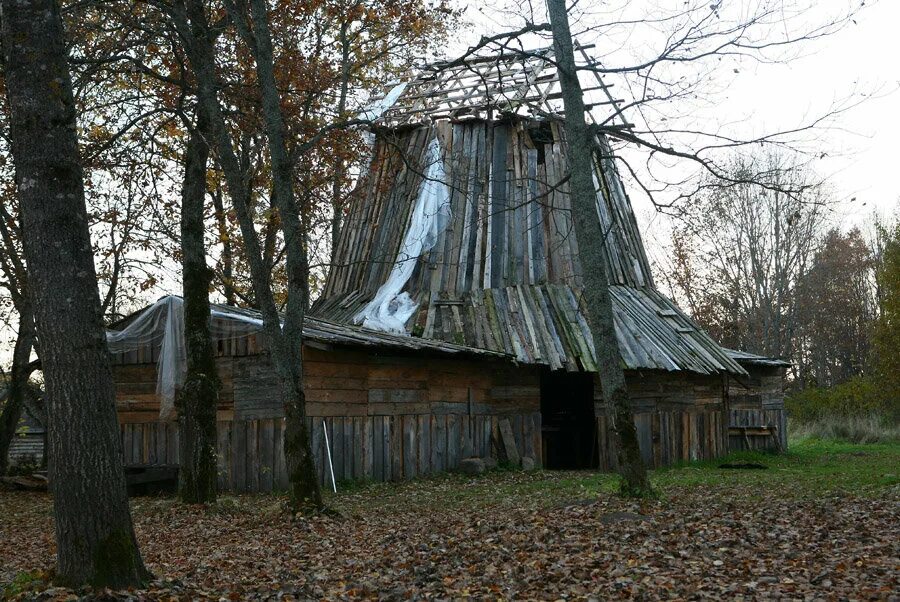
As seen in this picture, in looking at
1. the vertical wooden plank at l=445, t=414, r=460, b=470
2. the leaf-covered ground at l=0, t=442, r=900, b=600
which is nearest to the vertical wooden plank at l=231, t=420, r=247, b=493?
the leaf-covered ground at l=0, t=442, r=900, b=600

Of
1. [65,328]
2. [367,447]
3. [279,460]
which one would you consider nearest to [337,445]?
[367,447]

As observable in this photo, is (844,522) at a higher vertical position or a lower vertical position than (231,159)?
lower

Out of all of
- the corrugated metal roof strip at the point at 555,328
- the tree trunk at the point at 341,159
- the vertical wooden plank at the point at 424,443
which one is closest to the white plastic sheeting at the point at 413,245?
the corrugated metal roof strip at the point at 555,328

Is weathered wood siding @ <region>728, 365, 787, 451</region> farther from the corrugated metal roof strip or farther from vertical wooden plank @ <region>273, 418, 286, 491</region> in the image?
vertical wooden plank @ <region>273, 418, 286, 491</region>

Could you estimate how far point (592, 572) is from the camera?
7035mm

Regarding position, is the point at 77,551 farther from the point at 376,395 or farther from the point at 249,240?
the point at 376,395

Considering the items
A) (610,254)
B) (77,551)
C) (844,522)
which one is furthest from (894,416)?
(77,551)

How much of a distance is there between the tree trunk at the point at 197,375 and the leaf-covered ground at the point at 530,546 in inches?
18.6

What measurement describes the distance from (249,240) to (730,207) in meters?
27.5

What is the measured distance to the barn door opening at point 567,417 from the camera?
71.6 ft

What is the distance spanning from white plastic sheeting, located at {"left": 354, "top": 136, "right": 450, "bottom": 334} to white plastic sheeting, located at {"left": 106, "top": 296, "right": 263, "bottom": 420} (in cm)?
440

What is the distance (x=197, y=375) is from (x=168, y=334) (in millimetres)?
3616

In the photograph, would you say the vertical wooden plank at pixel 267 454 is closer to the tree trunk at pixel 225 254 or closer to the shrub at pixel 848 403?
the tree trunk at pixel 225 254

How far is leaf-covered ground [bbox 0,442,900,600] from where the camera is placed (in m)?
6.61
